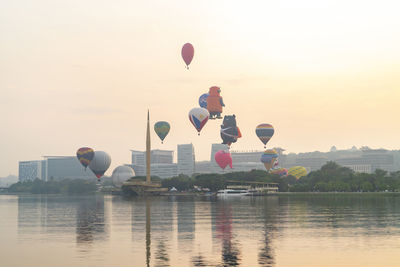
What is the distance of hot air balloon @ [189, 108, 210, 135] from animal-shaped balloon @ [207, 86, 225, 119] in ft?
43.5

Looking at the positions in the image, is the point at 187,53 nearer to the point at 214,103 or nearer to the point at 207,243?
the point at 214,103

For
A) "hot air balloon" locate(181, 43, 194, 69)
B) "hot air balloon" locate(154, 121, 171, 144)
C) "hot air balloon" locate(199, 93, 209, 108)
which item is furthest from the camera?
"hot air balloon" locate(154, 121, 171, 144)

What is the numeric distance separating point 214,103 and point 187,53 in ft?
132

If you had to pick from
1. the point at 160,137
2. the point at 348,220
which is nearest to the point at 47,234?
the point at 348,220

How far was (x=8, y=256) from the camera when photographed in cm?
4084

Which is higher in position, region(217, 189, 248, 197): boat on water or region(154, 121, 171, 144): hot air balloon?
region(154, 121, 171, 144): hot air balloon

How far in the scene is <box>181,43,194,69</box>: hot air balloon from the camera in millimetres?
145125

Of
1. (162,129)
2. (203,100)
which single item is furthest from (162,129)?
(203,100)

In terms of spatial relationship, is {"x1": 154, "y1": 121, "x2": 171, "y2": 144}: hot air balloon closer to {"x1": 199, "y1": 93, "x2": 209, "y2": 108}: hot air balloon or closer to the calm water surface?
{"x1": 199, "y1": 93, "x2": 209, "y2": 108}: hot air balloon

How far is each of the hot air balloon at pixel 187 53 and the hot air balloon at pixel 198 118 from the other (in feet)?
79.9

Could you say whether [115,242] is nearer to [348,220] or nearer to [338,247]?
[338,247]

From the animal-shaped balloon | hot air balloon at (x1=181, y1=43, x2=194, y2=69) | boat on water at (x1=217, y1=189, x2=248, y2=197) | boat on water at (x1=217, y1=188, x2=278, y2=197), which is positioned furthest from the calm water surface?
the animal-shaped balloon

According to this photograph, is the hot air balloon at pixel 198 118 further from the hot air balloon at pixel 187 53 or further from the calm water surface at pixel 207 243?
the calm water surface at pixel 207 243

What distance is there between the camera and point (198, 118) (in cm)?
16725
